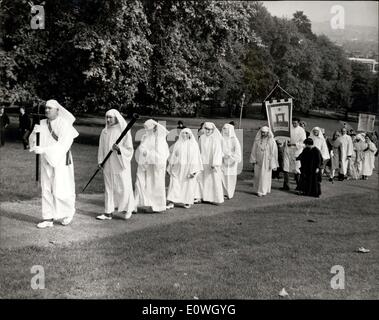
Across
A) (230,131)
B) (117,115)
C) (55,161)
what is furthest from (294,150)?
(55,161)

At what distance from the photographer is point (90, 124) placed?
523 inches

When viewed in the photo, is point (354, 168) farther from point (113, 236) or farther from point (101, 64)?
point (113, 236)

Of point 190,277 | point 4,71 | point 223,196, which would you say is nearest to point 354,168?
point 223,196

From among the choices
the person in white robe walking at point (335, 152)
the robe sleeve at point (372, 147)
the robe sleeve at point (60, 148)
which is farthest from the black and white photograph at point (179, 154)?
the robe sleeve at point (372, 147)

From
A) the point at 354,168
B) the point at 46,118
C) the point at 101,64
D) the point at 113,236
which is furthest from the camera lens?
the point at 354,168

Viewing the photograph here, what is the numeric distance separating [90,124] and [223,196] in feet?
12.1

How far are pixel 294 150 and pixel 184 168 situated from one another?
5380 mm

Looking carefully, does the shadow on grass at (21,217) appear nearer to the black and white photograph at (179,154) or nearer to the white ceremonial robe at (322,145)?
the black and white photograph at (179,154)

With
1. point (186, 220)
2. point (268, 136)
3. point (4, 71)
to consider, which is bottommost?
point (186, 220)

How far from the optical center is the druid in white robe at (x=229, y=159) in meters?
14.7

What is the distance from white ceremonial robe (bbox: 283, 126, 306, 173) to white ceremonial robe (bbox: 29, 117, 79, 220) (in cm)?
846

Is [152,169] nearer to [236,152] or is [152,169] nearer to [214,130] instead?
[214,130]

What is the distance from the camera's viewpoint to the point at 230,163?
1499 centimetres

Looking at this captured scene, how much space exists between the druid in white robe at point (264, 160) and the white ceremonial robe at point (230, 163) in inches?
34.5
